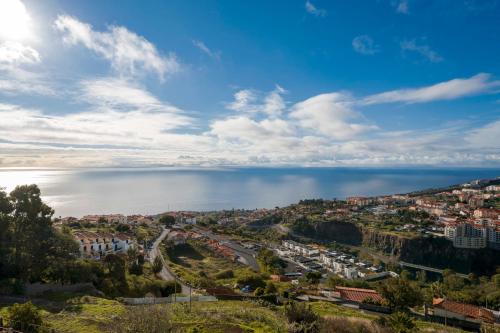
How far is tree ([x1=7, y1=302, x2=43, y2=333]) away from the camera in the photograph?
11531 millimetres

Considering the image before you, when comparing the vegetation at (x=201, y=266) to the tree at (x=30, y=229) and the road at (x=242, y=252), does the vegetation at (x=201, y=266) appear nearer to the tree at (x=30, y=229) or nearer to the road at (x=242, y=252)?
the road at (x=242, y=252)

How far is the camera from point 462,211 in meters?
94.4

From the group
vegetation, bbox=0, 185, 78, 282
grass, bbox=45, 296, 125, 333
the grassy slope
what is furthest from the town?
grass, bbox=45, 296, 125, 333

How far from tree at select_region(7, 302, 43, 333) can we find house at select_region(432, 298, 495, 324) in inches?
1044

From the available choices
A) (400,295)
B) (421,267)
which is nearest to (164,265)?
(400,295)

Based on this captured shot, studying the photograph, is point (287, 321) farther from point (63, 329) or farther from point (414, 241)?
point (414, 241)

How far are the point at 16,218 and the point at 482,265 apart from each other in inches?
2899

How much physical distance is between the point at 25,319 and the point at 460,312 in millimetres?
28607

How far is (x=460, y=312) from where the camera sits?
25.4 metres

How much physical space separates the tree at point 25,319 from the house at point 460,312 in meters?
26.5

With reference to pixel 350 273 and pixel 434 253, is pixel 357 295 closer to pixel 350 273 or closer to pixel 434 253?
pixel 350 273

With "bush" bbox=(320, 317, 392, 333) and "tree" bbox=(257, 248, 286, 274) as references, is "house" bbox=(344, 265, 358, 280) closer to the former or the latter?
"tree" bbox=(257, 248, 286, 274)

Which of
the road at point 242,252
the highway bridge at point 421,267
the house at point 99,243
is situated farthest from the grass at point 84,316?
the highway bridge at point 421,267

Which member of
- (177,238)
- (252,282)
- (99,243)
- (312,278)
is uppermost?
(99,243)
